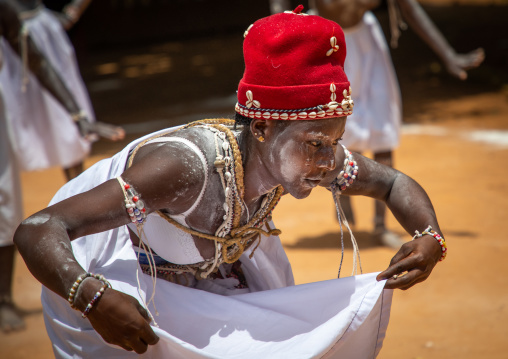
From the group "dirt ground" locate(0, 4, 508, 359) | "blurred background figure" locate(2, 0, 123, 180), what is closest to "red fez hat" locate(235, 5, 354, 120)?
"dirt ground" locate(0, 4, 508, 359)

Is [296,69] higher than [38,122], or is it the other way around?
[296,69]

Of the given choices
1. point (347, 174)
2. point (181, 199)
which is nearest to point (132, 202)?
point (181, 199)

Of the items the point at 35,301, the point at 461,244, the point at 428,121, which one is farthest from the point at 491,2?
the point at 35,301

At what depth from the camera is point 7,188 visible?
4195mm

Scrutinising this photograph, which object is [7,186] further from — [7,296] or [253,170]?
[253,170]

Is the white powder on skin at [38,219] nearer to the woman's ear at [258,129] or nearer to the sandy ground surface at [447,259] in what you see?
the woman's ear at [258,129]

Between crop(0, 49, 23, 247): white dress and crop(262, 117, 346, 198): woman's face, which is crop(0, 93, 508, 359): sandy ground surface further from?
crop(262, 117, 346, 198): woman's face

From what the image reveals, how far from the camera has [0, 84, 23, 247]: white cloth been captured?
4.15 m

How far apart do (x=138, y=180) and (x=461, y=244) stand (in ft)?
12.7

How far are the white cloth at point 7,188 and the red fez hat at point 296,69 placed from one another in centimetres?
→ 249

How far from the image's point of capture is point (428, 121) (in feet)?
32.6

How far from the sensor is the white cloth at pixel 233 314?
230 centimetres

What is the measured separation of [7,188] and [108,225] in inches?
95.6

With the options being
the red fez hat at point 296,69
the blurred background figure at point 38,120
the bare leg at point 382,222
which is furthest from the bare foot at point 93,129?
the bare leg at point 382,222
